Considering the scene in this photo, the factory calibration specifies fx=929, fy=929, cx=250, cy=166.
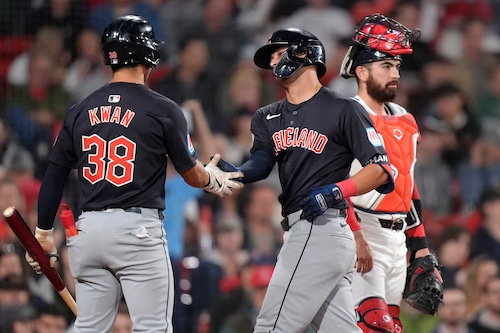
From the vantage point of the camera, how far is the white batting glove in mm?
4172

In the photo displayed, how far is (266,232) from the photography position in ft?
24.8

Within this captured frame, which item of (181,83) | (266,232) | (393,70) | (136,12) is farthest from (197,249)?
(393,70)

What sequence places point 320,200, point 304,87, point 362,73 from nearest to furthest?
point 320,200 → point 304,87 → point 362,73

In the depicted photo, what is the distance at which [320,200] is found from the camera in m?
3.84

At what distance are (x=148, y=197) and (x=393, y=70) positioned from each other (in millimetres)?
1467

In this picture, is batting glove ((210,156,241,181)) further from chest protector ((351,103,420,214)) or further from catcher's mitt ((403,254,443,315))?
catcher's mitt ((403,254,443,315))

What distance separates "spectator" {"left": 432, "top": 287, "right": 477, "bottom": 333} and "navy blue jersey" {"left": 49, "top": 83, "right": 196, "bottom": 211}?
3.53 metres

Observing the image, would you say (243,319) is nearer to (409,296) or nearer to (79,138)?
(409,296)

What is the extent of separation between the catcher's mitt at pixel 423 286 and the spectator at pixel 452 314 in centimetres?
228

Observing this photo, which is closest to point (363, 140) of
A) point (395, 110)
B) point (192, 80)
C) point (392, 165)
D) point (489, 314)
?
point (392, 165)

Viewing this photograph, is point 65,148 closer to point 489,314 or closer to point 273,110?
point 273,110

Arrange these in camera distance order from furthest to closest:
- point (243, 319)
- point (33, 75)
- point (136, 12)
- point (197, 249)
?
point (136, 12) → point (33, 75) → point (197, 249) → point (243, 319)

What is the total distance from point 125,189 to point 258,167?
703 mm

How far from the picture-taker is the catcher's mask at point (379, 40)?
4.55 m
